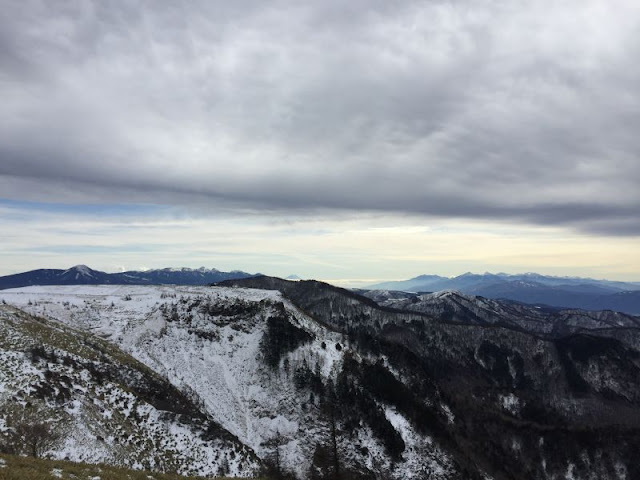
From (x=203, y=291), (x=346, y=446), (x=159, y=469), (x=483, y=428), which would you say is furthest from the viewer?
(x=483, y=428)

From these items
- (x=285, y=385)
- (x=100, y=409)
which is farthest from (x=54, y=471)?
(x=285, y=385)

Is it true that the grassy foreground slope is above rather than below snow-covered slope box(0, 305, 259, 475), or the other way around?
above

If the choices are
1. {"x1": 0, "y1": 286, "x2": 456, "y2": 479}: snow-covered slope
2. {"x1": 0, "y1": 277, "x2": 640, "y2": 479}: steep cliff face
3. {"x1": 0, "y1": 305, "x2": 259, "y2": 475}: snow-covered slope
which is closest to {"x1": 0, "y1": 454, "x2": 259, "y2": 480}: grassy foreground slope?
{"x1": 0, "y1": 305, "x2": 259, "y2": 475}: snow-covered slope

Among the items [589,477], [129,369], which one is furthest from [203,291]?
[589,477]

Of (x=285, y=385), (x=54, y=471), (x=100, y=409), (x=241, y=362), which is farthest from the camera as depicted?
(x=241, y=362)

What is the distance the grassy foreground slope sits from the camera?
74.3ft

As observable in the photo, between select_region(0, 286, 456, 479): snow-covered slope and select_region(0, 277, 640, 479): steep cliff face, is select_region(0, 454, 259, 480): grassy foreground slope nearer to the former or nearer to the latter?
select_region(0, 277, 640, 479): steep cliff face

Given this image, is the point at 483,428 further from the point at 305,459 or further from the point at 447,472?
the point at 305,459

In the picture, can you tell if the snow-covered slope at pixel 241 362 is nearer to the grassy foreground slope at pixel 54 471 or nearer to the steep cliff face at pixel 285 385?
the steep cliff face at pixel 285 385

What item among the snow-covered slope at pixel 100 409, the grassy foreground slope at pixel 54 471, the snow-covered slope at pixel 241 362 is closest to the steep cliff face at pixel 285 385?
the snow-covered slope at pixel 241 362

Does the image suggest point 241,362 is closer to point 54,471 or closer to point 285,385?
point 285,385

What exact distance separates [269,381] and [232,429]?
1785 cm

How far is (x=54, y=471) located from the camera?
83.8 ft

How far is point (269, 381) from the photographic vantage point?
97.1 m
